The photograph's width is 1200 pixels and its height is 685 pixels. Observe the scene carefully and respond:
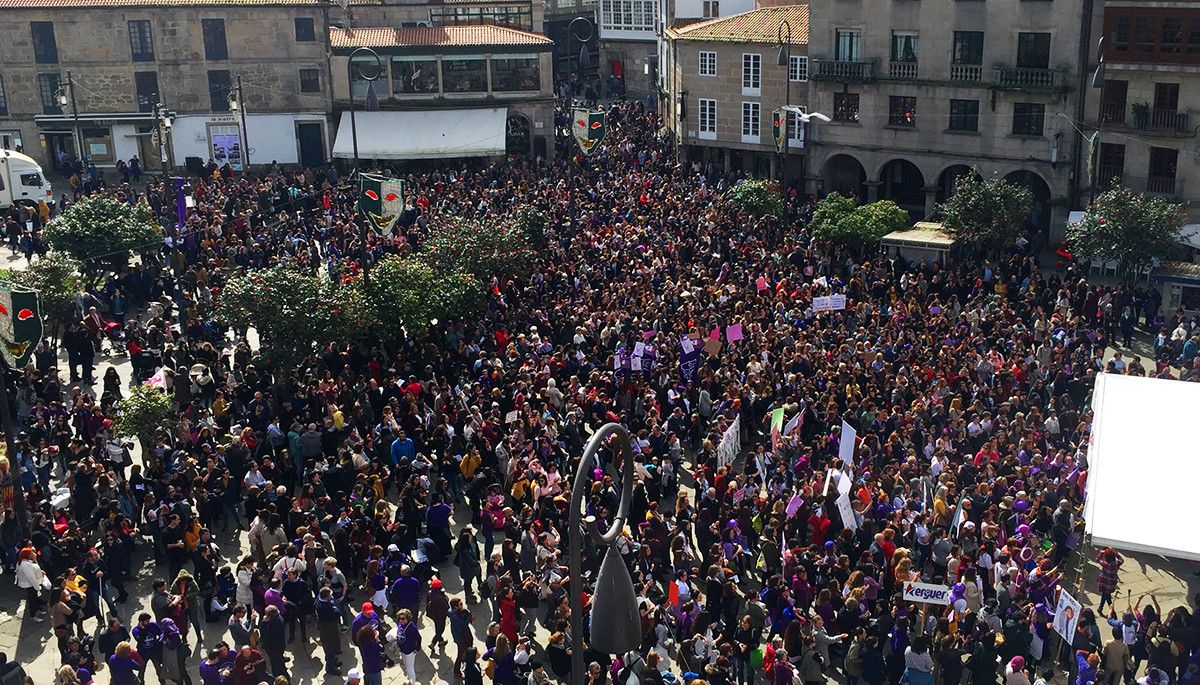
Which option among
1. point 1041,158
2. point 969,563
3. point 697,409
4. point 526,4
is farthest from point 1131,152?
point 526,4

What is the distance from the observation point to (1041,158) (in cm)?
4241

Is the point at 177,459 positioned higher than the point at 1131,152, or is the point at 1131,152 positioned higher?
the point at 1131,152

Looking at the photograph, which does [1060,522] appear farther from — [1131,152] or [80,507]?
[1131,152]

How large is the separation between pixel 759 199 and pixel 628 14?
36.1m

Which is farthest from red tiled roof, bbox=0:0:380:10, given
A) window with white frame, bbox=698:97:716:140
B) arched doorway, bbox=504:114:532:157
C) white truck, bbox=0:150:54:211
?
window with white frame, bbox=698:97:716:140

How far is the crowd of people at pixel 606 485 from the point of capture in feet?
56.0

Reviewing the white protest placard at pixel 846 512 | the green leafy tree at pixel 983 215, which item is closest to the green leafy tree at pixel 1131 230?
the green leafy tree at pixel 983 215

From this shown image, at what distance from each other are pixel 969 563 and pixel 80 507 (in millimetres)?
14062

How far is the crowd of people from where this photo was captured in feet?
56.0

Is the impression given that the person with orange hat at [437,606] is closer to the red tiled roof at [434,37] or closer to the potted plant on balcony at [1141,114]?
the potted plant on balcony at [1141,114]

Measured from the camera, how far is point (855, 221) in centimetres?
3612

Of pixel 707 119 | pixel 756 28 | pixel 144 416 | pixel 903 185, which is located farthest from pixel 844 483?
pixel 707 119

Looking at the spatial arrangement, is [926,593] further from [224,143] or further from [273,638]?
[224,143]

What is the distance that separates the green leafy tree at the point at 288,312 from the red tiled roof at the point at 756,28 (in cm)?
2686
